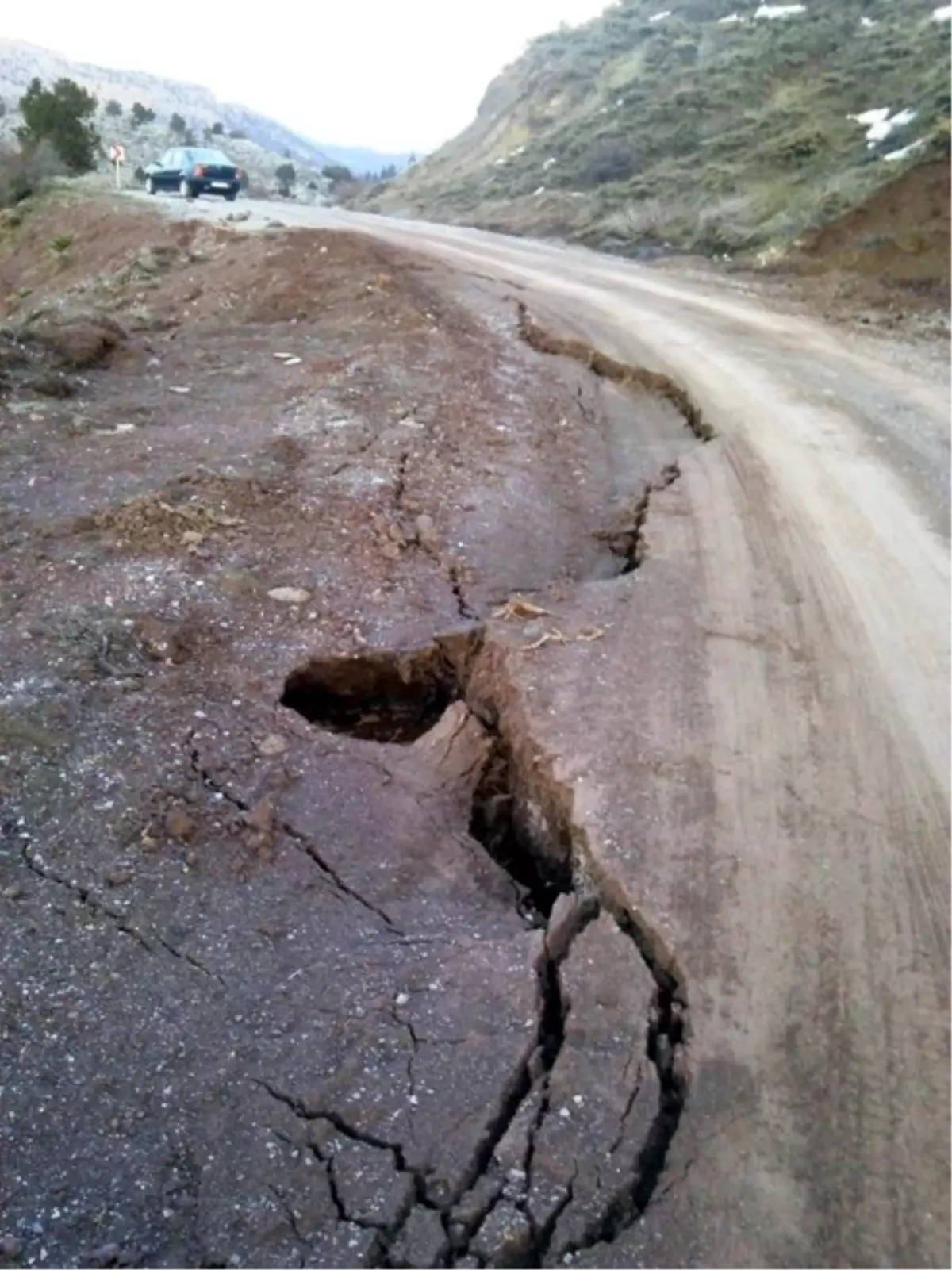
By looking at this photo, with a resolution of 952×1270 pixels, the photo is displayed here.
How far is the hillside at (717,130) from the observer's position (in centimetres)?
1675

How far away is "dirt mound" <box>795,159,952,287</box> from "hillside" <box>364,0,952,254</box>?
0.45 metres

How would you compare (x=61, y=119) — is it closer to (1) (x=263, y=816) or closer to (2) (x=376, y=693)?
(2) (x=376, y=693)

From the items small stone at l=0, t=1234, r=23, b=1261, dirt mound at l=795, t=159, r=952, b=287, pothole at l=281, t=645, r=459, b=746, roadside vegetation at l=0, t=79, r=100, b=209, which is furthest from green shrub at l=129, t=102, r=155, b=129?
small stone at l=0, t=1234, r=23, b=1261

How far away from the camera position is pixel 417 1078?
8.76ft

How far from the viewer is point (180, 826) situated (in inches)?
135

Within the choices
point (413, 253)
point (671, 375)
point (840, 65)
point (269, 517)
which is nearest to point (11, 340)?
point (269, 517)

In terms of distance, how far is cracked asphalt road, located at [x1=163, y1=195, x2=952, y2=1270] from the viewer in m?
2.41

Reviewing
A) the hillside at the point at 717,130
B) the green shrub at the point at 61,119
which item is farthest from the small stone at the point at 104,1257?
the green shrub at the point at 61,119

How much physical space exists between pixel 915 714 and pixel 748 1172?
2.13 metres

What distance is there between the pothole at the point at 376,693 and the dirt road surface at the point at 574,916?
2 centimetres

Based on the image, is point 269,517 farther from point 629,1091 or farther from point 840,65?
point 840,65

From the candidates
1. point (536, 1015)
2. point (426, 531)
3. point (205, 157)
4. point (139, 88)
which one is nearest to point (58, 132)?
point (205, 157)

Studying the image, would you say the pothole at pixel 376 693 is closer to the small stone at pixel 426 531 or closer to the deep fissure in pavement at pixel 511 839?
the deep fissure in pavement at pixel 511 839

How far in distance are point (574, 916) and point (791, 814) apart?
0.84 metres
